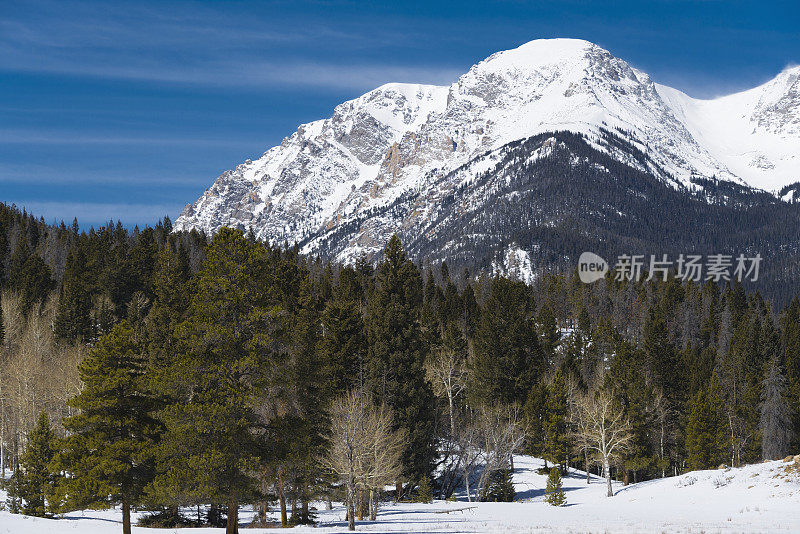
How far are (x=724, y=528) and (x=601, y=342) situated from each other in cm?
9043

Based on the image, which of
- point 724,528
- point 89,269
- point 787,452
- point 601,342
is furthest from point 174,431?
point 601,342

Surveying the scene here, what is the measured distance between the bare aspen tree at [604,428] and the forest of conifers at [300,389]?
3.57ft

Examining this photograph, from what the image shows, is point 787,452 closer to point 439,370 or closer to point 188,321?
point 439,370

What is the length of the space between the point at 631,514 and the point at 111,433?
28.0m

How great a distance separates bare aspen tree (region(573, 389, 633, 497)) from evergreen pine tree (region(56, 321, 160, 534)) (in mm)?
39333

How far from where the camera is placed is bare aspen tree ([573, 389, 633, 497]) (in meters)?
57.4

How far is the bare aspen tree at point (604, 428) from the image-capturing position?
57406 mm

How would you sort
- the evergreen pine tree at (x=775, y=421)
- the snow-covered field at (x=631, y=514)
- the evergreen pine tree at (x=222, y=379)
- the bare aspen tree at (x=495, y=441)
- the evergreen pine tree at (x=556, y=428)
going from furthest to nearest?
the evergreen pine tree at (x=556, y=428)
the evergreen pine tree at (x=775, y=421)
the bare aspen tree at (x=495, y=441)
the snow-covered field at (x=631, y=514)
the evergreen pine tree at (x=222, y=379)

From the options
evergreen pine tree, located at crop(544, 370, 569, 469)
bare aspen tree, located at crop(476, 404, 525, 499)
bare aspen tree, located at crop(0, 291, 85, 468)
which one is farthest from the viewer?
evergreen pine tree, located at crop(544, 370, 569, 469)

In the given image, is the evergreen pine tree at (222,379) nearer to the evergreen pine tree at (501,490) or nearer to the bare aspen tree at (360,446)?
the bare aspen tree at (360,446)

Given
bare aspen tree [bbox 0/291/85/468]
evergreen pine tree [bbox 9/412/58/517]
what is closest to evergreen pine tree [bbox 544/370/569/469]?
bare aspen tree [bbox 0/291/85/468]

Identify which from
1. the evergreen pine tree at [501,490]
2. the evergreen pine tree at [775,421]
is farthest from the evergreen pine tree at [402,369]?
the evergreen pine tree at [775,421]

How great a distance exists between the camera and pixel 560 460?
67875mm

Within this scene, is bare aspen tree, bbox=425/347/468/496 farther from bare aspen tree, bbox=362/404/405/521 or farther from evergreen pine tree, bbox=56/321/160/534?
evergreen pine tree, bbox=56/321/160/534
